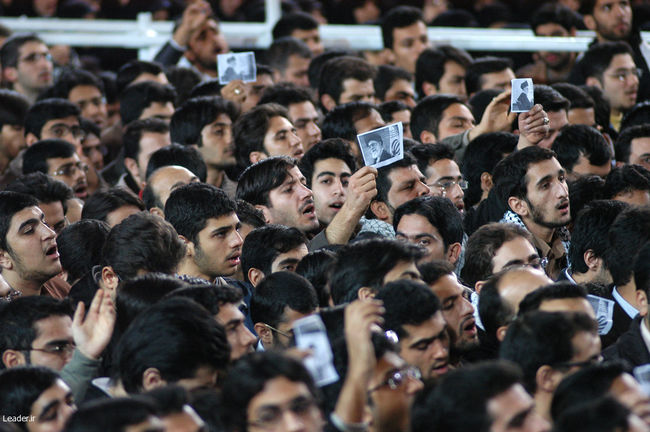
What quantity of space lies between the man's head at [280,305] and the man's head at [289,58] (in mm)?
4211

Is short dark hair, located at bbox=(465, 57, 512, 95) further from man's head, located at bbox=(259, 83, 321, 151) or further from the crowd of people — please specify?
man's head, located at bbox=(259, 83, 321, 151)

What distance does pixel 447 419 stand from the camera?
3.02 metres

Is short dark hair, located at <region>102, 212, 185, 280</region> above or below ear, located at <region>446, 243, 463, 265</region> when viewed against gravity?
above

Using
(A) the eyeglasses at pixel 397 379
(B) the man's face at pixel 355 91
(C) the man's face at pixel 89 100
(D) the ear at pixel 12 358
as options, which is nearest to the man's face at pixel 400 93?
(B) the man's face at pixel 355 91

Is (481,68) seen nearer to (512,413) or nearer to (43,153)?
(43,153)

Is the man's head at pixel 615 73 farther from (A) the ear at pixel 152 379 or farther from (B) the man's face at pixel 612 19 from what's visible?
(A) the ear at pixel 152 379

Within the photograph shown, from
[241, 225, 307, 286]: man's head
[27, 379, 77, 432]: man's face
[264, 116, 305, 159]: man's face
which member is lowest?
[264, 116, 305, 159]: man's face

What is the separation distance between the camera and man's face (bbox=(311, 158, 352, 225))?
6.06m

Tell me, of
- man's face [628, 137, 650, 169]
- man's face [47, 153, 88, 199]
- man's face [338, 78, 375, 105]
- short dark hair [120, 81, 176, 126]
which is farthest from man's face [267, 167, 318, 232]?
man's face [628, 137, 650, 169]

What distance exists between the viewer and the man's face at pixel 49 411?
3.46m

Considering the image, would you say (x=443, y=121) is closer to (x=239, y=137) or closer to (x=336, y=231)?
(x=239, y=137)

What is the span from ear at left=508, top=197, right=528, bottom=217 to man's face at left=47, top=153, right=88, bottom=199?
2576 millimetres

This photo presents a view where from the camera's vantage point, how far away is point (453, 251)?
18.1ft

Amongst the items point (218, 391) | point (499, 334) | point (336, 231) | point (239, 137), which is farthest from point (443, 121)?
point (218, 391)
